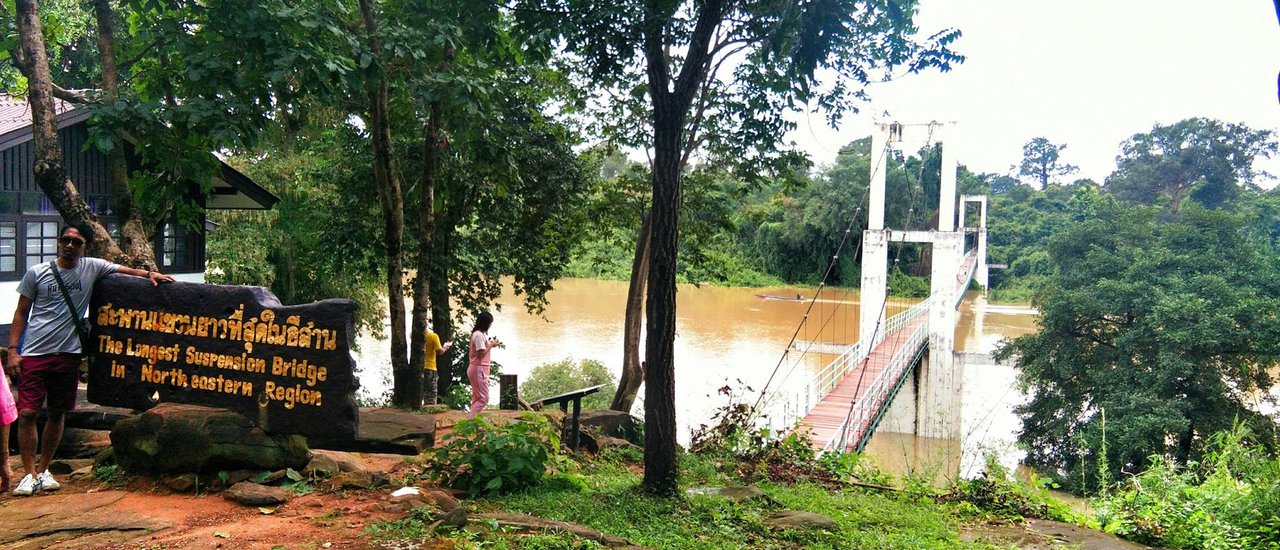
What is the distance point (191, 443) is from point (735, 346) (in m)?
16.0

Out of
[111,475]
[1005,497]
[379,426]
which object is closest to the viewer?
[111,475]

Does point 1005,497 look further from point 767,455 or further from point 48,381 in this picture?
point 48,381

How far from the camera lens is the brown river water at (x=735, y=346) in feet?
44.2

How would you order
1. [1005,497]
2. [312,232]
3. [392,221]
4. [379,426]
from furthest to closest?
[312,232]
[392,221]
[1005,497]
[379,426]

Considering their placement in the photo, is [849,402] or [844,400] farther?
[844,400]

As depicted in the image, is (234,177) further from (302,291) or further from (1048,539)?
(1048,539)

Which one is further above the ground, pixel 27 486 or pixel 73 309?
pixel 73 309

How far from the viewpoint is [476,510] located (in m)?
3.29

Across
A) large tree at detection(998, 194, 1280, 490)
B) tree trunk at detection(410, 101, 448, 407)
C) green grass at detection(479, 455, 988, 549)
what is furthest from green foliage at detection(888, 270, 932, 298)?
green grass at detection(479, 455, 988, 549)

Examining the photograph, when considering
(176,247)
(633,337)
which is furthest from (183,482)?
(176,247)

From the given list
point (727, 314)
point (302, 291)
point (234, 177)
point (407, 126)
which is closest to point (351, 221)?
point (234, 177)

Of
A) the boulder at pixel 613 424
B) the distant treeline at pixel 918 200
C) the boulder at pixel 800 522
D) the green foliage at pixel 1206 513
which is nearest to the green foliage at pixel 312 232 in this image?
the boulder at pixel 613 424

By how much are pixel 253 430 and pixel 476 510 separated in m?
0.94

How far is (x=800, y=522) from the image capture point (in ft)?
11.8
